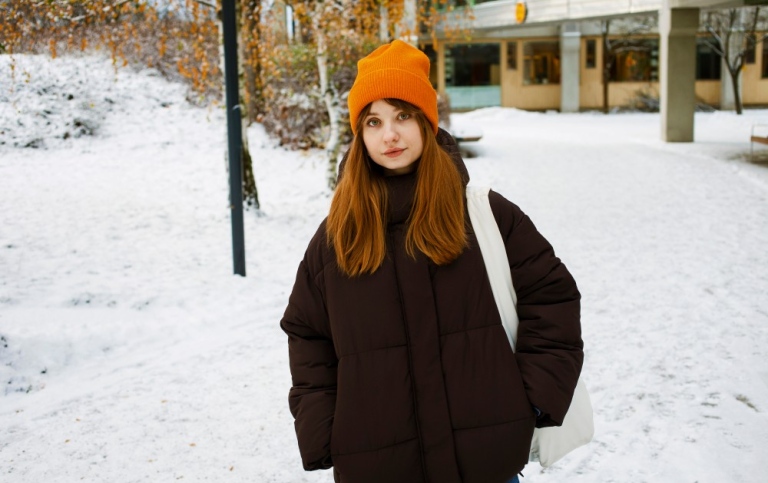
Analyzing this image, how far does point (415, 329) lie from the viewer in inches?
79.2

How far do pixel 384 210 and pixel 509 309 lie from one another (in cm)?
42

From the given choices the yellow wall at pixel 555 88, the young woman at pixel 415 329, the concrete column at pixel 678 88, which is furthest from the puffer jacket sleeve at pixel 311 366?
the yellow wall at pixel 555 88

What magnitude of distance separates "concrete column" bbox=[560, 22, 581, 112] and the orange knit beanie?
35830 mm

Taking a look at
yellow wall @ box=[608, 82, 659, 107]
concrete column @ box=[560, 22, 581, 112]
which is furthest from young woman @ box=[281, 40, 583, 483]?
yellow wall @ box=[608, 82, 659, 107]

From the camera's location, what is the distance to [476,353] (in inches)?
80.4

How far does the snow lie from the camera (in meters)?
4.14

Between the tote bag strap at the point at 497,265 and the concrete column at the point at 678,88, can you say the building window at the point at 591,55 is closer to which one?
the concrete column at the point at 678,88

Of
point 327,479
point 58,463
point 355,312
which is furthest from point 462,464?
point 58,463

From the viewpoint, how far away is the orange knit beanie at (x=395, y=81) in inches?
85.5

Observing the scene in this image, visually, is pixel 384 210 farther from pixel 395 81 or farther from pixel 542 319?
pixel 542 319

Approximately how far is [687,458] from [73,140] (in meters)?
9.73

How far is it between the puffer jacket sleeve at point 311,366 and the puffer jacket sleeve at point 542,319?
510 mm

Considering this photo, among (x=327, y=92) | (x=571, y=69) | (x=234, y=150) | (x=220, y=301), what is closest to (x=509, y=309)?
(x=220, y=301)

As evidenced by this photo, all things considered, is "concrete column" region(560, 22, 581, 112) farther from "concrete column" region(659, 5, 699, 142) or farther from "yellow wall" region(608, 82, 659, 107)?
"concrete column" region(659, 5, 699, 142)
